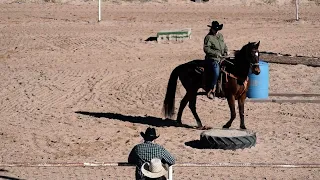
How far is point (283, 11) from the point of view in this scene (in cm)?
3409

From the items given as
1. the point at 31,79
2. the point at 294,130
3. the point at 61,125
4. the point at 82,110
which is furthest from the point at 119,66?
the point at 294,130

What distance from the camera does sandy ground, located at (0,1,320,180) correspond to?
1466 cm

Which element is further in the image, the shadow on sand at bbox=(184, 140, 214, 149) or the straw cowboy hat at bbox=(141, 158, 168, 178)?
the shadow on sand at bbox=(184, 140, 214, 149)

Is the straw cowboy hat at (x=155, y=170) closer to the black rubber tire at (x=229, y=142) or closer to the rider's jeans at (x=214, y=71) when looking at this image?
the black rubber tire at (x=229, y=142)

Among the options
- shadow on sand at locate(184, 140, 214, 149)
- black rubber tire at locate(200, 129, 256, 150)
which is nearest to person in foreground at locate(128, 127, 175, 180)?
black rubber tire at locate(200, 129, 256, 150)

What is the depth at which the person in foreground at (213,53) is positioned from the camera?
16.2m

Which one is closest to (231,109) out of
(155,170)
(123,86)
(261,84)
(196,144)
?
(196,144)

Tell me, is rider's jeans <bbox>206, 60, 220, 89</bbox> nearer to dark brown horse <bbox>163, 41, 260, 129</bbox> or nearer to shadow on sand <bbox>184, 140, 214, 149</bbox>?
dark brown horse <bbox>163, 41, 260, 129</bbox>

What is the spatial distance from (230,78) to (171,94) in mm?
1356

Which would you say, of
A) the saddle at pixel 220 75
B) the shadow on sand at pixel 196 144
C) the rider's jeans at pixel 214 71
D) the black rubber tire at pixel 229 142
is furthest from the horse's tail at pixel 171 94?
the black rubber tire at pixel 229 142

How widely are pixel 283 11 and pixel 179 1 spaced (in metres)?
4.37

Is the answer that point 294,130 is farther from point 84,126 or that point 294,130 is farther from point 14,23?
point 14,23

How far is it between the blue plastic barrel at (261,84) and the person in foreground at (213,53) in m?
3.07

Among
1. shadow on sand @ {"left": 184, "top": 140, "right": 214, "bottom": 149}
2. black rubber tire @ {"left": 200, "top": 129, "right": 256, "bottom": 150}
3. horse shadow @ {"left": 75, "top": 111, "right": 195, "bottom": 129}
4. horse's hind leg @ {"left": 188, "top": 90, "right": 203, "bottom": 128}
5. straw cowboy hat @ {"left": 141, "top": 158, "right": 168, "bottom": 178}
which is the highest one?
straw cowboy hat @ {"left": 141, "top": 158, "right": 168, "bottom": 178}
